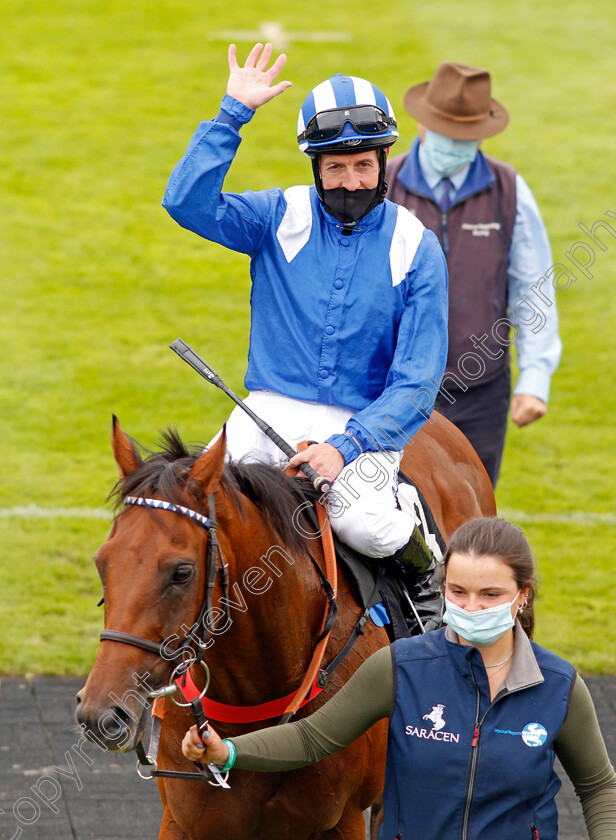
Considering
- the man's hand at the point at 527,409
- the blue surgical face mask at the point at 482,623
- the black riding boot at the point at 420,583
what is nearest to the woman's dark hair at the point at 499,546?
the blue surgical face mask at the point at 482,623

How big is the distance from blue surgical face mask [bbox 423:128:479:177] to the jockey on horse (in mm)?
2056

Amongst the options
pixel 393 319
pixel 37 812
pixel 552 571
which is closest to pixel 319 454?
pixel 393 319

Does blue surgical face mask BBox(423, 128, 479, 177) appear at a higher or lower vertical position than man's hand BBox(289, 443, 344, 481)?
lower

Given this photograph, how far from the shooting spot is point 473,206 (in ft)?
18.4

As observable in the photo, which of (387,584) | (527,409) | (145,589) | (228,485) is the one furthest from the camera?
(527,409)

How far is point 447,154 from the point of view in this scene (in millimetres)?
5605

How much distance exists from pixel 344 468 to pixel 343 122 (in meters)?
1.01

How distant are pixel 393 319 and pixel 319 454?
1.64 ft

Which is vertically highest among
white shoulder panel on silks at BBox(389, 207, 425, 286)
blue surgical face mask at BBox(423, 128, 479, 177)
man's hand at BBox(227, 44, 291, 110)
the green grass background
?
man's hand at BBox(227, 44, 291, 110)

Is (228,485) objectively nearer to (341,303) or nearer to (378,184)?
(341,303)

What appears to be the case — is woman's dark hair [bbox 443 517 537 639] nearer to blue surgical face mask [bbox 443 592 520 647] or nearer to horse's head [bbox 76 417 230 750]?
blue surgical face mask [bbox 443 592 520 647]

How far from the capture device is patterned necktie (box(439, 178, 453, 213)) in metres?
5.60

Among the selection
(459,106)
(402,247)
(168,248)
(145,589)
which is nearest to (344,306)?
(402,247)

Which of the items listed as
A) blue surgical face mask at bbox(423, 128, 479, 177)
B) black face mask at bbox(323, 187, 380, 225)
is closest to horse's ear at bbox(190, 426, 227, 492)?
black face mask at bbox(323, 187, 380, 225)
